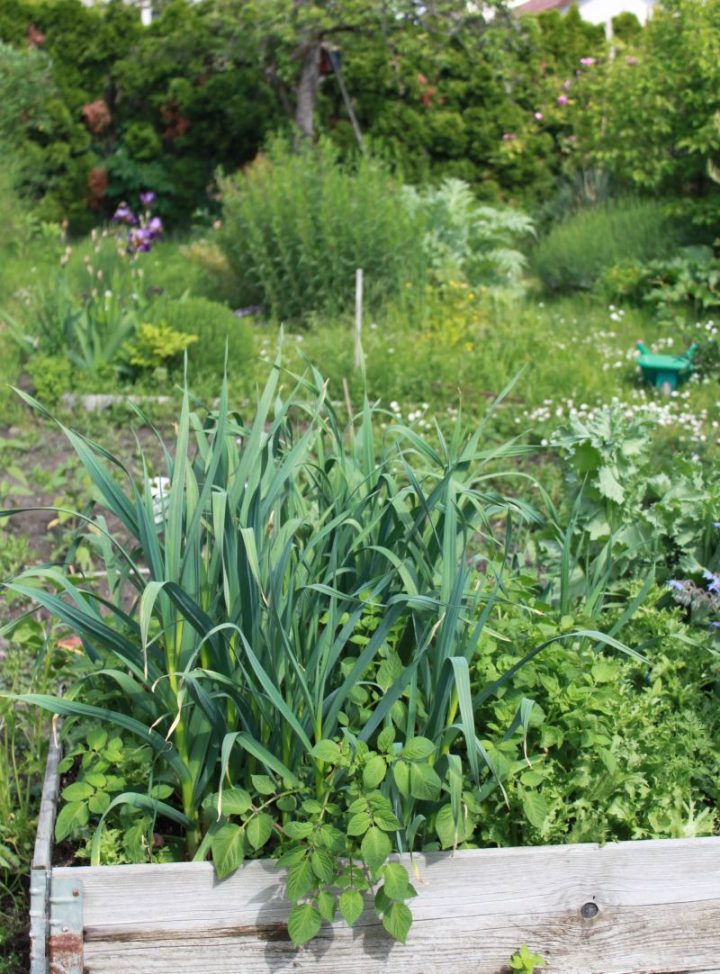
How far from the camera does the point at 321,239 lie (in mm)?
7062

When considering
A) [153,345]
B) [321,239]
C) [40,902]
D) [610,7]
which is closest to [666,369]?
[321,239]

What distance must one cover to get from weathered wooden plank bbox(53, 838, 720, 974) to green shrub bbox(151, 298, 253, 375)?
12.3 feet

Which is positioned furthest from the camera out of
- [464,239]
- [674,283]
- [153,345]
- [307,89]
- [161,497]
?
[307,89]

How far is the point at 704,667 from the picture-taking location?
2678mm

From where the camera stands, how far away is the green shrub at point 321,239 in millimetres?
6926

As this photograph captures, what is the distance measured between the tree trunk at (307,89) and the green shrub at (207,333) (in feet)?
14.8

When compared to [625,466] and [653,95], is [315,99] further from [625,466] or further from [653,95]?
[625,466]

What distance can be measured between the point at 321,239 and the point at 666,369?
99.4 inches

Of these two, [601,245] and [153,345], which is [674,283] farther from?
[153,345]

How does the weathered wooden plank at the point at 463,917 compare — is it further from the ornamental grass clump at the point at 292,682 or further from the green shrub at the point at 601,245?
the green shrub at the point at 601,245

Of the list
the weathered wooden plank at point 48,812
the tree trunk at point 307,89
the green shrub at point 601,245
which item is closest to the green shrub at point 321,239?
the green shrub at point 601,245

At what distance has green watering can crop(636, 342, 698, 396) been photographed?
18.4 ft

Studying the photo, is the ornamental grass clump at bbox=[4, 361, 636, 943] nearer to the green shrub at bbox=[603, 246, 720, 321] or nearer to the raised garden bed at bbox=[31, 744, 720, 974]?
the raised garden bed at bbox=[31, 744, 720, 974]

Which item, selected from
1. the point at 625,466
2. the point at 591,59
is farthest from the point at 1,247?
the point at 625,466
